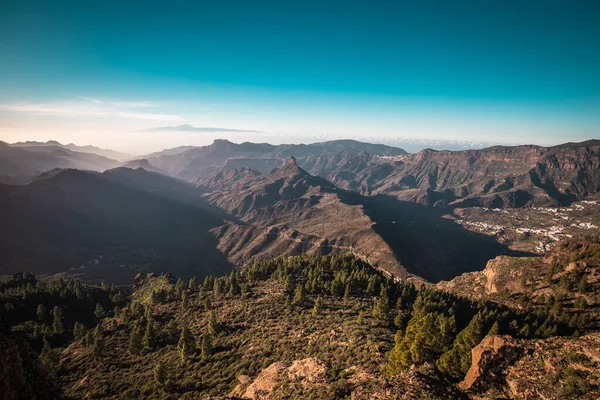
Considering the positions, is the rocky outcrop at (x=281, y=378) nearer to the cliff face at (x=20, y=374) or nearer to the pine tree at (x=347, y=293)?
the cliff face at (x=20, y=374)

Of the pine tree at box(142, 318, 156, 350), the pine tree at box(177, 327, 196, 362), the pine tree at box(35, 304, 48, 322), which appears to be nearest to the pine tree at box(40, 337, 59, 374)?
the pine tree at box(142, 318, 156, 350)

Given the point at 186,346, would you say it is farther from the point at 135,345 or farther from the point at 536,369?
the point at 536,369

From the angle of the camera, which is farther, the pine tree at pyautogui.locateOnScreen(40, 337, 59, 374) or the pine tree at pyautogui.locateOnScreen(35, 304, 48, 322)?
the pine tree at pyautogui.locateOnScreen(35, 304, 48, 322)

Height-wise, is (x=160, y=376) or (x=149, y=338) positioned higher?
(x=160, y=376)

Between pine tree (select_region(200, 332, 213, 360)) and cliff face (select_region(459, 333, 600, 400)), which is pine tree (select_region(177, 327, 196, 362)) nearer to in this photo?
pine tree (select_region(200, 332, 213, 360))

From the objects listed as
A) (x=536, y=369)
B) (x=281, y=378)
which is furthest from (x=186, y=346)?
(x=536, y=369)

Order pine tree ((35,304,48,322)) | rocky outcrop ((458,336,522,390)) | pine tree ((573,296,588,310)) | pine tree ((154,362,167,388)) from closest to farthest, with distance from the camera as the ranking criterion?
rocky outcrop ((458,336,522,390)) < pine tree ((154,362,167,388)) < pine tree ((573,296,588,310)) < pine tree ((35,304,48,322))

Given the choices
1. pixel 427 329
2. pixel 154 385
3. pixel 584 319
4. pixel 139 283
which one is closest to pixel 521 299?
pixel 584 319

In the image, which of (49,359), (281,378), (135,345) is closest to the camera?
(281,378)

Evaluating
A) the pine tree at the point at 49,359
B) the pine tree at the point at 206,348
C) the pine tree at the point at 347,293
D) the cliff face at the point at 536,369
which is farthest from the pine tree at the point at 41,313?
the cliff face at the point at 536,369
